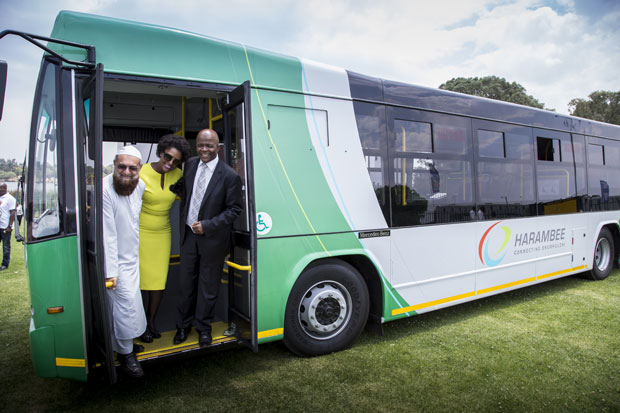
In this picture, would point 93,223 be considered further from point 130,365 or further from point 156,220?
point 130,365

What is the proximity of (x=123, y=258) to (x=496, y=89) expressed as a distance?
133 ft

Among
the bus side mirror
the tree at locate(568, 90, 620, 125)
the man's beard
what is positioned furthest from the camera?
the tree at locate(568, 90, 620, 125)

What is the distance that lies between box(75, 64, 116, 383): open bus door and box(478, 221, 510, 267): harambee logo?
440 cm

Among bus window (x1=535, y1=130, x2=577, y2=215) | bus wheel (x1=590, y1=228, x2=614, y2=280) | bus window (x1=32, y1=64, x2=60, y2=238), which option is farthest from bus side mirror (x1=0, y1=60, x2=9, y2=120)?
bus wheel (x1=590, y1=228, x2=614, y2=280)

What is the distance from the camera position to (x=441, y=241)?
504 cm

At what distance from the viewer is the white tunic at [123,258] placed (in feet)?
10.7

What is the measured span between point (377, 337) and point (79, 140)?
3566 mm

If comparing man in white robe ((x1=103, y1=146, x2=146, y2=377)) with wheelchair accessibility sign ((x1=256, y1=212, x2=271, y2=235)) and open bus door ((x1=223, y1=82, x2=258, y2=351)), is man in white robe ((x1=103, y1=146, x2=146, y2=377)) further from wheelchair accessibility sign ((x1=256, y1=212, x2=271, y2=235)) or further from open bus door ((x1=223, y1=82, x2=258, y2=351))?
wheelchair accessibility sign ((x1=256, y1=212, x2=271, y2=235))

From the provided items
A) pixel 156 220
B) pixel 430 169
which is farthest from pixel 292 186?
pixel 430 169

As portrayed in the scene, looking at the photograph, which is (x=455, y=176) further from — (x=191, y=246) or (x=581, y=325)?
(x=191, y=246)

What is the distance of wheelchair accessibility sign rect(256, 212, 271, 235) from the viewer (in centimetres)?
375

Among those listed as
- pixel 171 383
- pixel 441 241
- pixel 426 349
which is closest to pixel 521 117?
pixel 441 241

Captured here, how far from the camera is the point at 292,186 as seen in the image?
395 cm

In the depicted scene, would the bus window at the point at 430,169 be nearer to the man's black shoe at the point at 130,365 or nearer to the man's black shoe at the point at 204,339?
the man's black shoe at the point at 204,339
